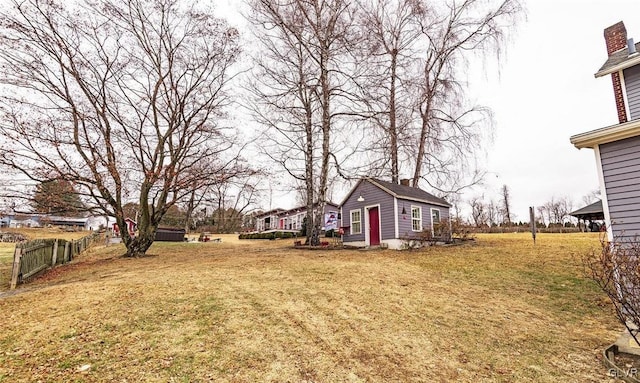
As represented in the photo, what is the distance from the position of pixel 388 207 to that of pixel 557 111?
941 centimetres

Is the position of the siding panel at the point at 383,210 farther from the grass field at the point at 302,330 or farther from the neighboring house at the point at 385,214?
the grass field at the point at 302,330

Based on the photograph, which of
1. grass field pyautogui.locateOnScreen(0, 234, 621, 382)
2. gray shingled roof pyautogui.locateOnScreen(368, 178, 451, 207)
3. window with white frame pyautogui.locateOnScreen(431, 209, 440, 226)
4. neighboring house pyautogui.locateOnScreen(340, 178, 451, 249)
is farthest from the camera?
window with white frame pyautogui.locateOnScreen(431, 209, 440, 226)

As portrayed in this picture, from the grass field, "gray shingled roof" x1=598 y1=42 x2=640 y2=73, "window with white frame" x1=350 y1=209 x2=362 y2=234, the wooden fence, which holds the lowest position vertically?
the grass field

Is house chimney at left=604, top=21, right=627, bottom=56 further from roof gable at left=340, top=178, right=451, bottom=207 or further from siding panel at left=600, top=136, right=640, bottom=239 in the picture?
roof gable at left=340, top=178, right=451, bottom=207

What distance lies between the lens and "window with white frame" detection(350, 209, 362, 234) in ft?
53.4

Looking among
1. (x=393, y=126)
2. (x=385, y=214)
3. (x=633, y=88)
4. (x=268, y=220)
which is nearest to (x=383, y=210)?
(x=385, y=214)

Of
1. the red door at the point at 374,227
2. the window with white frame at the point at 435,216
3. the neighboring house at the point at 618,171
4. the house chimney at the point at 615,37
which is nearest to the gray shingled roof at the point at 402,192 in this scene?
the window with white frame at the point at 435,216

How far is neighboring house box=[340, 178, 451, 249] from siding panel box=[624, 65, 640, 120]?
839cm

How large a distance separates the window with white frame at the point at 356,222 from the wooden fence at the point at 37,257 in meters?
12.3

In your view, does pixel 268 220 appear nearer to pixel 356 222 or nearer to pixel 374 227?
pixel 356 222

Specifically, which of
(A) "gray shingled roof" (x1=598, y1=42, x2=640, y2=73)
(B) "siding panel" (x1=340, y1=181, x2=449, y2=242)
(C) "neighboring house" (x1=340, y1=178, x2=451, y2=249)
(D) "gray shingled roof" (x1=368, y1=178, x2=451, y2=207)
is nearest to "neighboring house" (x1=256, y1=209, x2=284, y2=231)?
(B) "siding panel" (x1=340, y1=181, x2=449, y2=242)

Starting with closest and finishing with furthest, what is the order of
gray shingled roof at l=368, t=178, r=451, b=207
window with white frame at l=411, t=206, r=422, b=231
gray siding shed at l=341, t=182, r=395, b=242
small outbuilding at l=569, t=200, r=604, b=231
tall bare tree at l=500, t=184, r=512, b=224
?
gray siding shed at l=341, t=182, r=395, b=242 → gray shingled roof at l=368, t=178, r=451, b=207 → window with white frame at l=411, t=206, r=422, b=231 → small outbuilding at l=569, t=200, r=604, b=231 → tall bare tree at l=500, t=184, r=512, b=224

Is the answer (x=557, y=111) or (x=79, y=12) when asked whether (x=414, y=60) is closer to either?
(x=557, y=111)

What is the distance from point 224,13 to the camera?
1345 centimetres
